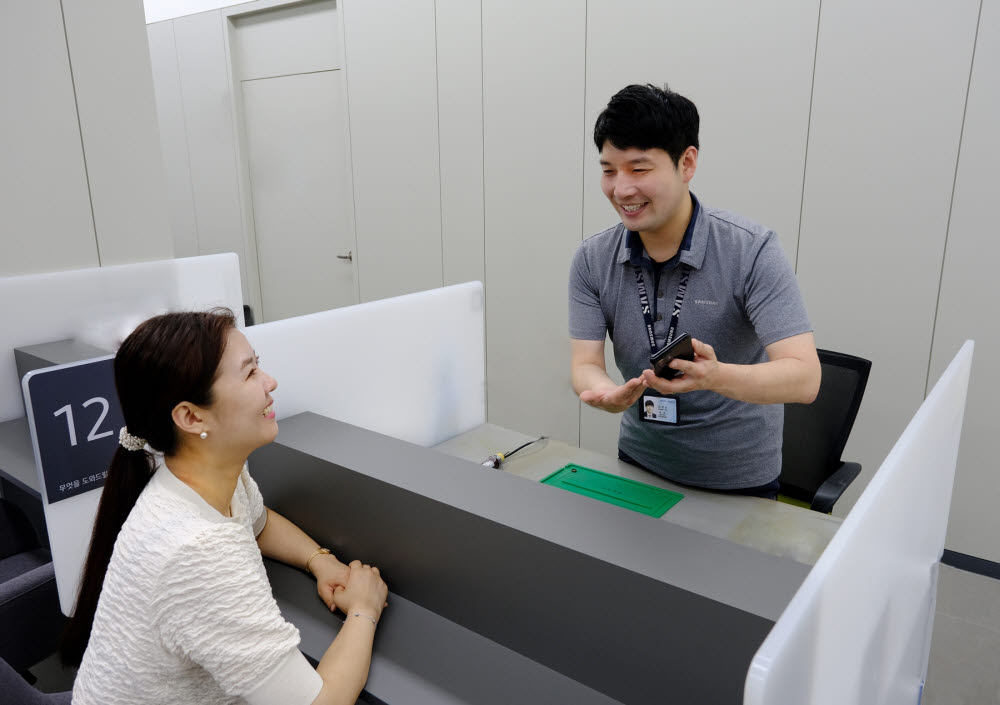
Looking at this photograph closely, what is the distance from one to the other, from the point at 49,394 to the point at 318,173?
3.59 m

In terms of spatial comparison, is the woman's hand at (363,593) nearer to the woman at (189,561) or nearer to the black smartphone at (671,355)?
the woman at (189,561)

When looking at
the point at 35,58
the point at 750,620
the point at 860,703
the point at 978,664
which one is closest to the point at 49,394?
the point at 750,620

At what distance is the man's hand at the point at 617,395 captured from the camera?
1.34 m

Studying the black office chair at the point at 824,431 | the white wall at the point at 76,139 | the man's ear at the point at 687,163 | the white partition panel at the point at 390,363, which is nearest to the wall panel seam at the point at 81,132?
the white wall at the point at 76,139

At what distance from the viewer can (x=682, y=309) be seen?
1.61 m

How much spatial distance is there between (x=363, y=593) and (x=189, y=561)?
366mm

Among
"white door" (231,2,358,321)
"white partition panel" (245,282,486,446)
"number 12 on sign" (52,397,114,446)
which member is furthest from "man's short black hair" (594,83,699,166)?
"white door" (231,2,358,321)

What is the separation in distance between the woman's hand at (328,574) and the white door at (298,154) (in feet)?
10.5

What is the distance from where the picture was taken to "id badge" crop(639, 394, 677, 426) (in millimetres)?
1638

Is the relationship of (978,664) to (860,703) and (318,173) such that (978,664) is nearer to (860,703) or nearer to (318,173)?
(860,703)

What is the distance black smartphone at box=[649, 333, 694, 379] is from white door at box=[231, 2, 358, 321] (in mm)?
A: 3328

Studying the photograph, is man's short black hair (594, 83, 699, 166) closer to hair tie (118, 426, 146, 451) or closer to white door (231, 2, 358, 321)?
A: hair tie (118, 426, 146, 451)

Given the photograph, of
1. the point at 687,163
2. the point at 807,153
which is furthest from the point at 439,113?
the point at 687,163

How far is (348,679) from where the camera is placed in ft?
3.34
